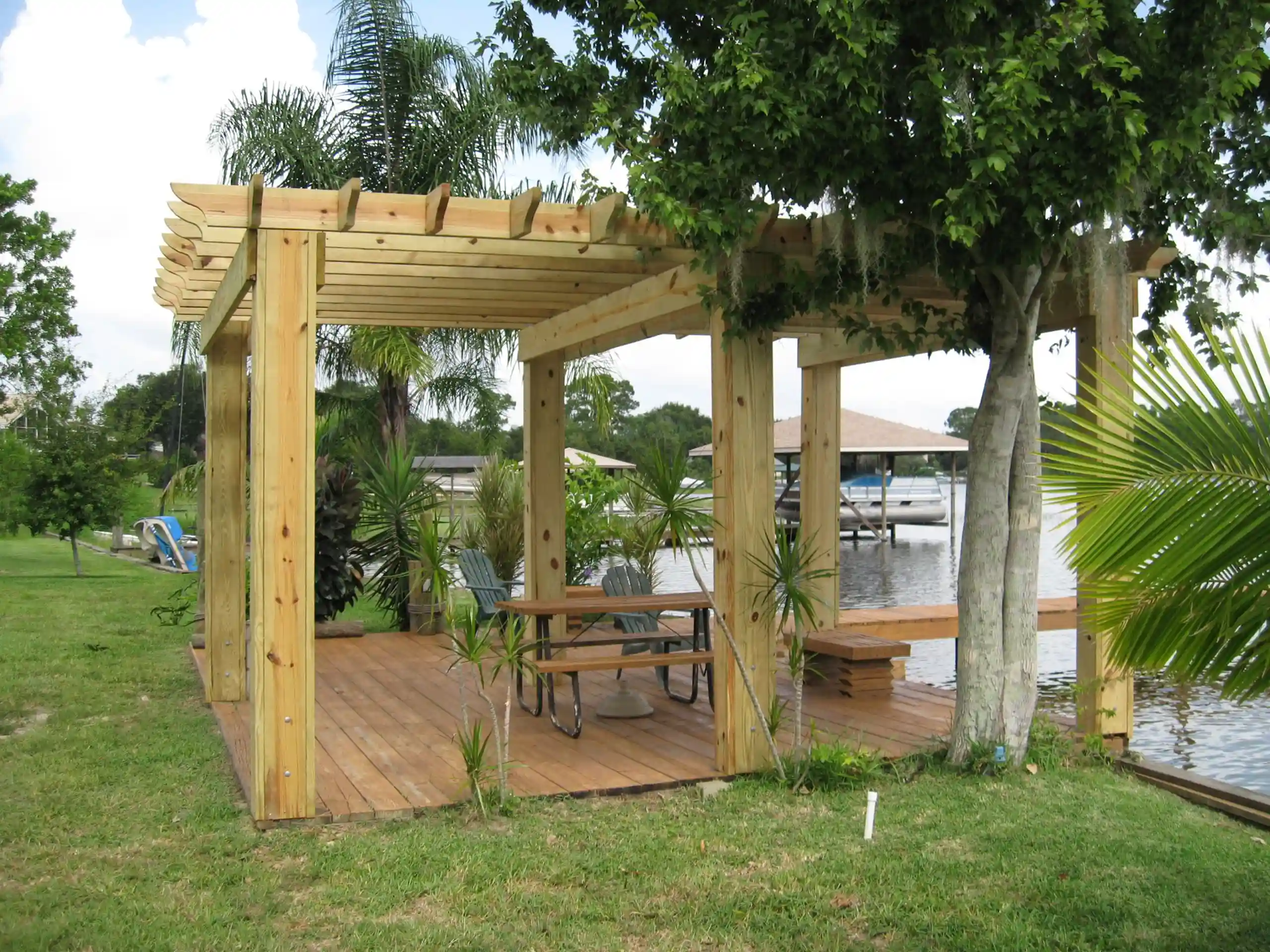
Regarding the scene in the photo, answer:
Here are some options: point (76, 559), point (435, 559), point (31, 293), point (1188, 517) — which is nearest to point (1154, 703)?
point (435, 559)

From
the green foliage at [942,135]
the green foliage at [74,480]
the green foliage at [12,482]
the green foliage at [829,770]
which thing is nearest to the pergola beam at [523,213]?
the green foliage at [942,135]

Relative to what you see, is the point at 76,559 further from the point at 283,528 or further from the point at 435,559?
the point at 435,559

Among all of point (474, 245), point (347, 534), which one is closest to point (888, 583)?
point (347, 534)

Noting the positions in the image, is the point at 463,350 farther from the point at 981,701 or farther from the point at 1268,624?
the point at 1268,624

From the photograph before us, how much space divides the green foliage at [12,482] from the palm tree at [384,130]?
500 centimetres

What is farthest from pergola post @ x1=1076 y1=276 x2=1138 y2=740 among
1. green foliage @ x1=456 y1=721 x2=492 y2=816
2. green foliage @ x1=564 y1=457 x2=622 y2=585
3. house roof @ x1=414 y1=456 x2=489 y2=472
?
house roof @ x1=414 y1=456 x2=489 y2=472

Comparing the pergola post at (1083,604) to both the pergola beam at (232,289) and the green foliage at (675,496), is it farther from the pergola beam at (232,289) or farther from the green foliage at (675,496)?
the pergola beam at (232,289)

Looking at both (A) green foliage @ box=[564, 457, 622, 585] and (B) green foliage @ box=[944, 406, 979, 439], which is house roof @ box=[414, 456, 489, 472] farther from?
(B) green foliage @ box=[944, 406, 979, 439]

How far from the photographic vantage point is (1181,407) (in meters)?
2.82

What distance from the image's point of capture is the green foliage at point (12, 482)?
17.5m

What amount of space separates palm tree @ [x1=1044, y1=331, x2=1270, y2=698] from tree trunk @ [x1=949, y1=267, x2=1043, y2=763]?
214 cm

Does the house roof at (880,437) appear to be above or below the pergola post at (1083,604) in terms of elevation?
above

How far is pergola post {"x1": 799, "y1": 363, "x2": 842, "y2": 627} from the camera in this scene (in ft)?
26.1

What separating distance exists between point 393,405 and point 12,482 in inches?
260
